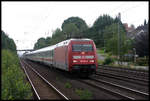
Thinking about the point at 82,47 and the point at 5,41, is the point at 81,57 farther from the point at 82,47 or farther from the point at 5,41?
the point at 5,41

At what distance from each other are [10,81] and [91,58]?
9.89m

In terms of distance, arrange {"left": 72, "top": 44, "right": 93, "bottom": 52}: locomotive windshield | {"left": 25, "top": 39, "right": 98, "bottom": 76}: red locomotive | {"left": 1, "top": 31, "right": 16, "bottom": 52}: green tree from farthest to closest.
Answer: {"left": 1, "top": 31, "right": 16, "bottom": 52}: green tree < {"left": 72, "top": 44, "right": 93, "bottom": 52}: locomotive windshield < {"left": 25, "top": 39, "right": 98, "bottom": 76}: red locomotive

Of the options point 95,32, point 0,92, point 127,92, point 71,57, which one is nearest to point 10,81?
point 0,92

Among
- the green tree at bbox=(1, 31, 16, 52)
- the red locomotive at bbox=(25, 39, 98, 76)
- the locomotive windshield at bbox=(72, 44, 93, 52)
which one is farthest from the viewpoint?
the green tree at bbox=(1, 31, 16, 52)

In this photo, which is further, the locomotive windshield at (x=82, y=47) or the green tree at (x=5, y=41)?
→ the green tree at (x=5, y=41)

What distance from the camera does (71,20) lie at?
10131cm

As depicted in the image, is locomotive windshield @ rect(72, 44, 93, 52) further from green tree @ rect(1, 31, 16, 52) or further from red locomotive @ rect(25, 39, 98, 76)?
green tree @ rect(1, 31, 16, 52)

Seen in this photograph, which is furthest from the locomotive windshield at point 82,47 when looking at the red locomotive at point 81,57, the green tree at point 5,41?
the green tree at point 5,41

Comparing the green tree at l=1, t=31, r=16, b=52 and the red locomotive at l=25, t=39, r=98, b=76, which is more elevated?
the green tree at l=1, t=31, r=16, b=52

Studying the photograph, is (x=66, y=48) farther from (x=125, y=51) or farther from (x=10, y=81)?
(x=125, y=51)

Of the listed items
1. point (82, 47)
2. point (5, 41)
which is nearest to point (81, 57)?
point (82, 47)

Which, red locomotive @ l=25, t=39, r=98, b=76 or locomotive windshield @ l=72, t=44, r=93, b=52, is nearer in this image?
red locomotive @ l=25, t=39, r=98, b=76

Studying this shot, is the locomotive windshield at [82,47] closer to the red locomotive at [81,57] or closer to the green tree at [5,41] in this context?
the red locomotive at [81,57]

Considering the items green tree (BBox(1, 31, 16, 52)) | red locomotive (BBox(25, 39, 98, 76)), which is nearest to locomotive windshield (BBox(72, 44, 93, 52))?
red locomotive (BBox(25, 39, 98, 76))
